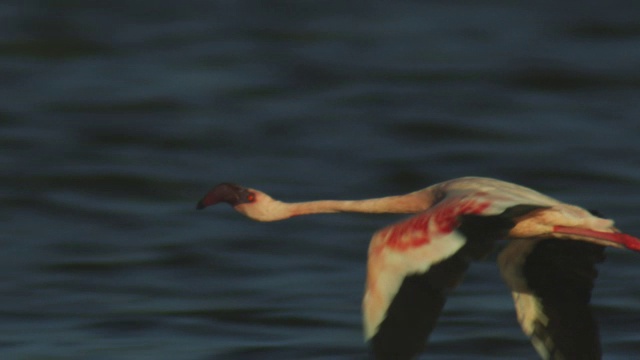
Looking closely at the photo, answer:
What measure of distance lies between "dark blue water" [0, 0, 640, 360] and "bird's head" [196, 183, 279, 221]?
1.52 metres

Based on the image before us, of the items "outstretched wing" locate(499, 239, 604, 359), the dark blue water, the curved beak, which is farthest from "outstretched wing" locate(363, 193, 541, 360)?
the dark blue water

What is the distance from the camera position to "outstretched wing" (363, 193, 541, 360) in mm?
8109

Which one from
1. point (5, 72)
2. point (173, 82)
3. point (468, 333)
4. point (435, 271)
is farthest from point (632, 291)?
point (5, 72)

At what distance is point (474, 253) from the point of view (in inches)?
324

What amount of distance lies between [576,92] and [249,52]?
176 inches

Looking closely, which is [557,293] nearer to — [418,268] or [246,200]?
[418,268]

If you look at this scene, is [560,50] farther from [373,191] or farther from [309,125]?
[373,191]

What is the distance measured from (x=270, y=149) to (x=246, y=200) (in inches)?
323

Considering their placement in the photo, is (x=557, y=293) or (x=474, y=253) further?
(x=557, y=293)

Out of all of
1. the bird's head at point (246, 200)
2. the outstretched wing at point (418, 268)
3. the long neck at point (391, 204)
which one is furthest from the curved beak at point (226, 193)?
the outstretched wing at point (418, 268)

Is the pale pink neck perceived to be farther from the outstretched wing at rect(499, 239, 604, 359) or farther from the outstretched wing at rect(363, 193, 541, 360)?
the outstretched wing at rect(363, 193, 541, 360)

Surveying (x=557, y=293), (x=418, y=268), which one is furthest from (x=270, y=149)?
(x=418, y=268)

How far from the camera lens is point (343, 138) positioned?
734 inches

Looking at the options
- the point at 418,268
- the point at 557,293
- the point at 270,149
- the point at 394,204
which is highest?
the point at 270,149
